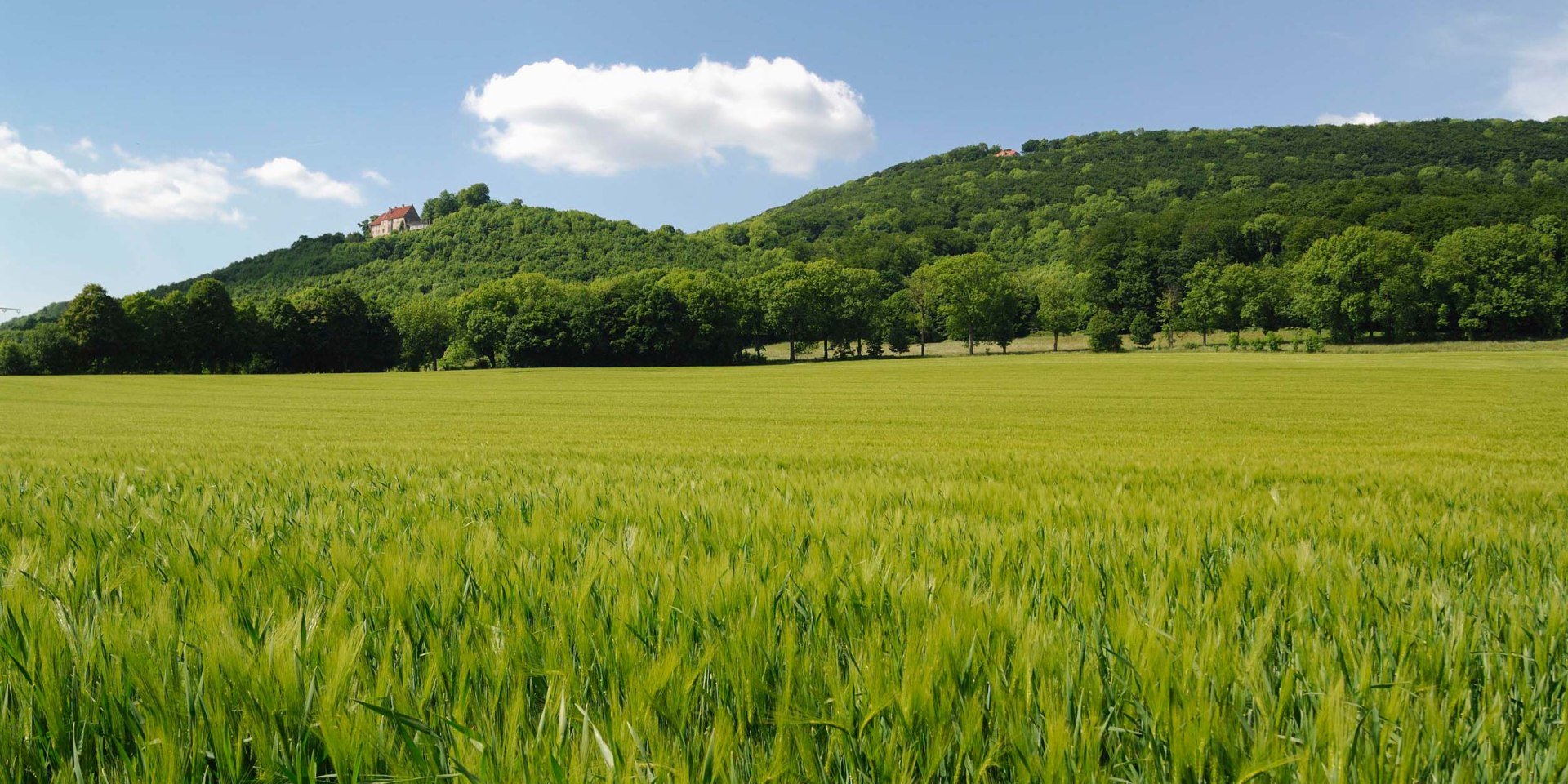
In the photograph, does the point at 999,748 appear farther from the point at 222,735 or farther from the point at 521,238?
the point at 521,238

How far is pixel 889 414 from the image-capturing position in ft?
82.3

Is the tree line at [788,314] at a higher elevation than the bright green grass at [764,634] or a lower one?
higher

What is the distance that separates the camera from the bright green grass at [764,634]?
123cm

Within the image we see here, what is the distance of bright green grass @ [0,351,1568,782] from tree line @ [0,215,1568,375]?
320 feet

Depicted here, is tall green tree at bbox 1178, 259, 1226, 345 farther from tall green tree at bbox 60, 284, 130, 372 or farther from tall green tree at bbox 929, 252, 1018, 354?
tall green tree at bbox 60, 284, 130, 372

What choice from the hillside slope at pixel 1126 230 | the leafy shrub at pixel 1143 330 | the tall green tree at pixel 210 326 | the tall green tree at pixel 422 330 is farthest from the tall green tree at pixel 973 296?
the tall green tree at pixel 210 326

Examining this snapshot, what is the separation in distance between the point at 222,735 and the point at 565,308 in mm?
104512

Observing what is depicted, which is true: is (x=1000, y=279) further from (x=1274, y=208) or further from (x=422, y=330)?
(x=422, y=330)

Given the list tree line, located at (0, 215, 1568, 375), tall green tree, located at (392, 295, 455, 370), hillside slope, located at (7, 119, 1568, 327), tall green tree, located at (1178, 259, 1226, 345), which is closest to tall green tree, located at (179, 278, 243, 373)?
tree line, located at (0, 215, 1568, 375)

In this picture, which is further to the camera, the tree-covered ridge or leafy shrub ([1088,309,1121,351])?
leafy shrub ([1088,309,1121,351])

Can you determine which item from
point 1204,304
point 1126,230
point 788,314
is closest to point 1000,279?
point 1204,304

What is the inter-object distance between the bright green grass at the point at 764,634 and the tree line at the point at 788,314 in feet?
320

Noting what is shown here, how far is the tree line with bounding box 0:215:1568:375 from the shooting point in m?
84.2

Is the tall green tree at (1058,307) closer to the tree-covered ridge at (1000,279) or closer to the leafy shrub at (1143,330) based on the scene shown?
the tree-covered ridge at (1000,279)
